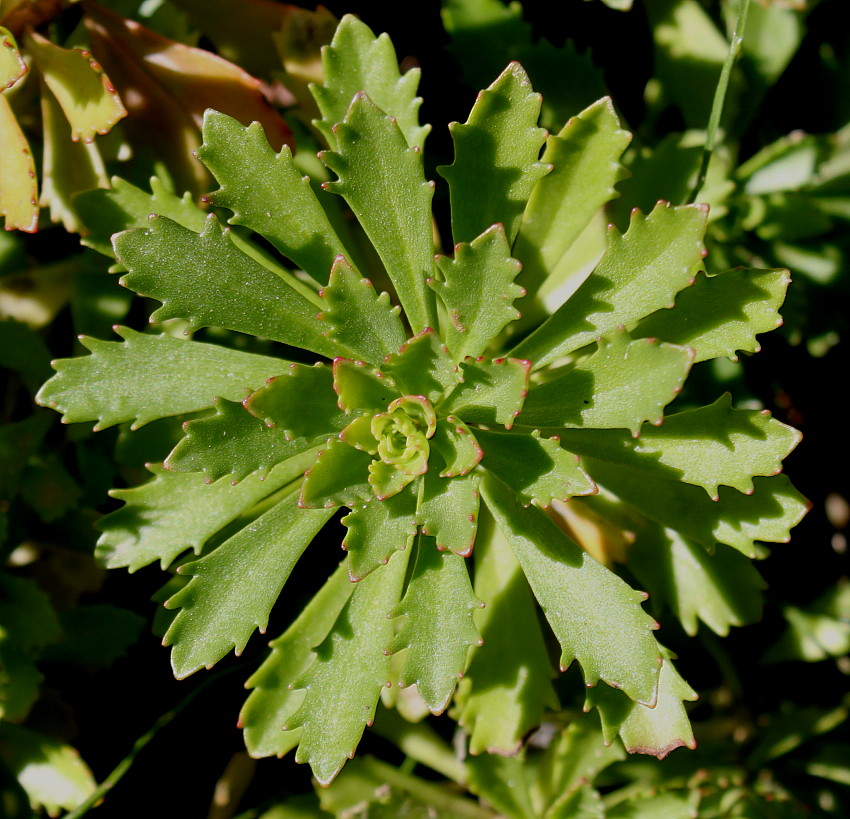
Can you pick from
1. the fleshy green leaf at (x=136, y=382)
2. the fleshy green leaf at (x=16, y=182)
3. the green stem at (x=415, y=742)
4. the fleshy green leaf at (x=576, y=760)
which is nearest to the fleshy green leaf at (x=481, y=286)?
the fleshy green leaf at (x=136, y=382)

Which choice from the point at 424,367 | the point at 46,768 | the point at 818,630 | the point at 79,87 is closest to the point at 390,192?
the point at 424,367

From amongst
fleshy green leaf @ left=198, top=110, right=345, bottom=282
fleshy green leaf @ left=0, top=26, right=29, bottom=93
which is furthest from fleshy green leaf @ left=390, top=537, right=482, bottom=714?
fleshy green leaf @ left=0, top=26, right=29, bottom=93

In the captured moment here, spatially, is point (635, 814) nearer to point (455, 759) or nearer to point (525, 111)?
point (455, 759)

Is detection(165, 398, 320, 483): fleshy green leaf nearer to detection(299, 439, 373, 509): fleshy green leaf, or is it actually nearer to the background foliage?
detection(299, 439, 373, 509): fleshy green leaf

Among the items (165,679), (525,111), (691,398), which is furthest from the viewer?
(165,679)

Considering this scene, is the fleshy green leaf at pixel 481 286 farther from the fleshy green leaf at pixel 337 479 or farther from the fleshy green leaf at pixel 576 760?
the fleshy green leaf at pixel 576 760

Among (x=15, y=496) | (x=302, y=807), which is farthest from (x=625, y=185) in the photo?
(x=302, y=807)

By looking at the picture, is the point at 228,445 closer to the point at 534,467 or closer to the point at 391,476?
the point at 391,476
